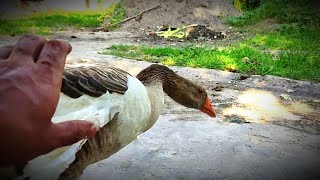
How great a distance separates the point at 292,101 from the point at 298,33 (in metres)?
4.93

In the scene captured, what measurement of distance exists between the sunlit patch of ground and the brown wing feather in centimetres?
244

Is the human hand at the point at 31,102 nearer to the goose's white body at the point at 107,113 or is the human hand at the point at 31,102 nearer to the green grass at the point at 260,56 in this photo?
the goose's white body at the point at 107,113

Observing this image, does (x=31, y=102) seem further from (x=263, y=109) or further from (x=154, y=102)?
(x=263, y=109)

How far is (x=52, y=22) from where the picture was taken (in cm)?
1346

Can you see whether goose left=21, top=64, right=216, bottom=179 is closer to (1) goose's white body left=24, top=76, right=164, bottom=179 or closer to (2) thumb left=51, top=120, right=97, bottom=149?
(1) goose's white body left=24, top=76, right=164, bottom=179

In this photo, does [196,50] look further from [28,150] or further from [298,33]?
[28,150]

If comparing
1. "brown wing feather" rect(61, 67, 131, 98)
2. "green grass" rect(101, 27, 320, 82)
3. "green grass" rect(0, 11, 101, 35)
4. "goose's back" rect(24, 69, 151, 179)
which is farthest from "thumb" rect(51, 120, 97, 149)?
"green grass" rect(0, 11, 101, 35)

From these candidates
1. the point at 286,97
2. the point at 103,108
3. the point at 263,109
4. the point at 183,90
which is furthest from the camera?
the point at 286,97

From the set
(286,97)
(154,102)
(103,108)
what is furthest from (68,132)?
(286,97)

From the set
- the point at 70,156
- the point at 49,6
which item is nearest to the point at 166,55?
the point at 70,156

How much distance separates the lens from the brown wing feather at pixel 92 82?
1819mm

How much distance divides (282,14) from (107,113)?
10243 millimetres

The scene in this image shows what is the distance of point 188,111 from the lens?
14.8 feet

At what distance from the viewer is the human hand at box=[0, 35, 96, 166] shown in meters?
0.93
